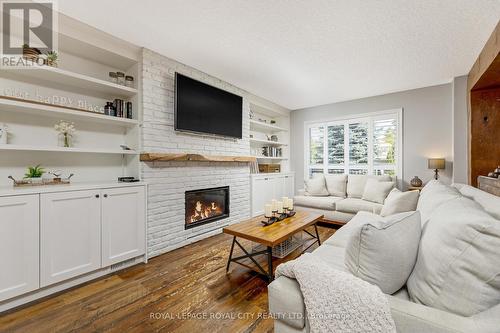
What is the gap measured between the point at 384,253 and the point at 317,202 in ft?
10.0

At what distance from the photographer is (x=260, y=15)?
1.96 m

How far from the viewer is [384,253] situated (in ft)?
3.01

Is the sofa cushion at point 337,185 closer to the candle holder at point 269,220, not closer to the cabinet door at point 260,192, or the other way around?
the cabinet door at point 260,192

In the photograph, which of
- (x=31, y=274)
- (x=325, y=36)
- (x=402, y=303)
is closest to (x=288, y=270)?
(x=402, y=303)

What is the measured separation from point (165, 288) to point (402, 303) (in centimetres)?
184

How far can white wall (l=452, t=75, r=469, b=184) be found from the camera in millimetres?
3391

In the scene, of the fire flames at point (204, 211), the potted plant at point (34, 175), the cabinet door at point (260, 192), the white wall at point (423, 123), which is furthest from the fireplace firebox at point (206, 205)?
the white wall at point (423, 123)

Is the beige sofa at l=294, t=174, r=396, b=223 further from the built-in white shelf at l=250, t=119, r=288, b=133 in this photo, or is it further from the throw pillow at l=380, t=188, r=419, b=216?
the built-in white shelf at l=250, t=119, r=288, b=133

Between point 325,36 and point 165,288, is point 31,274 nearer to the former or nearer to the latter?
point 165,288

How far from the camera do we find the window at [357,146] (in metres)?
4.27

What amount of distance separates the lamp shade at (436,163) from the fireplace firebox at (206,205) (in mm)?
3450

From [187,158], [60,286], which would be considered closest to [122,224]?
[60,286]

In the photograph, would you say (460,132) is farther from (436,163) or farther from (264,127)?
(264,127)

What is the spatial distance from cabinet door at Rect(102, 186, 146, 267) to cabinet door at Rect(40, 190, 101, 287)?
67 mm
